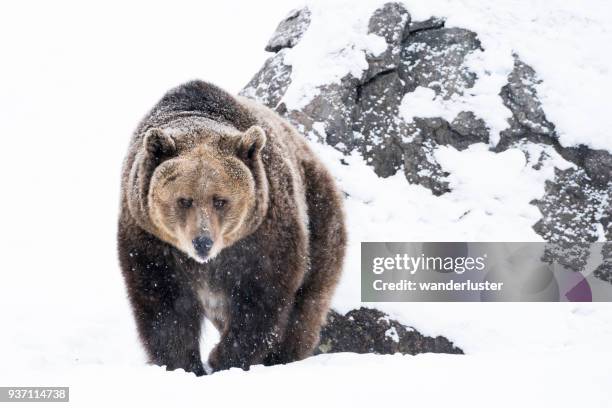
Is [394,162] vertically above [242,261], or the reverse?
[394,162]

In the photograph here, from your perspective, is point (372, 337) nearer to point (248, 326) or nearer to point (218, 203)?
point (248, 326)

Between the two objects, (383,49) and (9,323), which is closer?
(9,323)

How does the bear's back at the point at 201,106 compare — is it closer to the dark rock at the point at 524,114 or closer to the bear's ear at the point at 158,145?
the bear's ear at the point at 158,145

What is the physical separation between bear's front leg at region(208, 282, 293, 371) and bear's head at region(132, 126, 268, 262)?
461 millimetres

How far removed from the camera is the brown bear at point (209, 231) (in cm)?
554

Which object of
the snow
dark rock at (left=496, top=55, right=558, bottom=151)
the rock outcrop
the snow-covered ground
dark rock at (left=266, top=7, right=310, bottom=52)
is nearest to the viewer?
the snow-covered ground

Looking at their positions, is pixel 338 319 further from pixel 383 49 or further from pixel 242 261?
pixel 383 49

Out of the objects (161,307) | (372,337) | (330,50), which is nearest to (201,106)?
(161,307)

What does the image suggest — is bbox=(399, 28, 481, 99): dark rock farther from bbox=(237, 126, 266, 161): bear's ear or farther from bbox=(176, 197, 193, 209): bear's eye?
bbox=(176, 197, 193, 209): bear's eye

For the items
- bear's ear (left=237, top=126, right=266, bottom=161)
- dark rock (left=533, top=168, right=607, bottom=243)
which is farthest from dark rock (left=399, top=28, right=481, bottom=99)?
bear's ear (left=237, top=126, right=266, bottom=161)

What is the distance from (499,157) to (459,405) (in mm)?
6353

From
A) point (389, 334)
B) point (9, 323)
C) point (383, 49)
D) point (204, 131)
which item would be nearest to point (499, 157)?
point (383, 49)

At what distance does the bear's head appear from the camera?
5441mm

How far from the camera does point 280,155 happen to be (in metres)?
6.33
